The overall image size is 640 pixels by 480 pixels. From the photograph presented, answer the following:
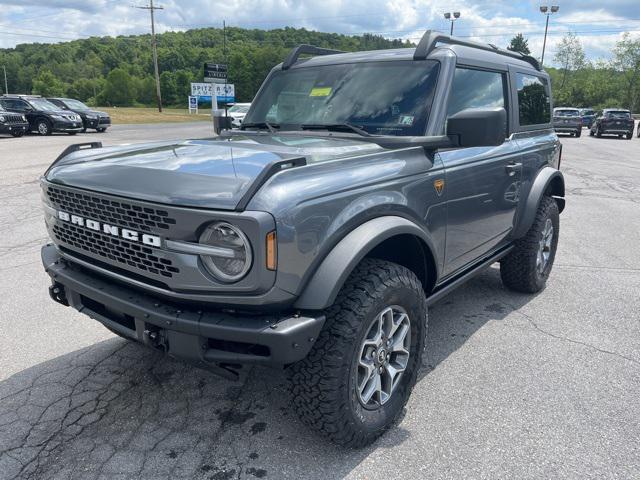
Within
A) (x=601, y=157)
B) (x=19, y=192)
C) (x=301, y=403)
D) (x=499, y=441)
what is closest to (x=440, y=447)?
(x=499, y=441)

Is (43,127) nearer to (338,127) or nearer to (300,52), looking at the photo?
(300,52)

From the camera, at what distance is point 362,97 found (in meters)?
3.49

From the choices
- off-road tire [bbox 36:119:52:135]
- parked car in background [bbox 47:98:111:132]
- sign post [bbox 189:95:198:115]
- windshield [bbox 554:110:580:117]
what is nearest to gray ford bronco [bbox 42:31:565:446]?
off-road tire [bbox 36:119:52:135]

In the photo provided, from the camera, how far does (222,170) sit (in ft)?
7.61

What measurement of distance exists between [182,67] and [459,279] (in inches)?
3515

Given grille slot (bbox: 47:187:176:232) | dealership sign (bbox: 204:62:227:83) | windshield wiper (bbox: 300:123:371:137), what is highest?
dealership sign (bbox: 204:62:227:83)

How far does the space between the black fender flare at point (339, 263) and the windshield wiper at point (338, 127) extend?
2.92 ft

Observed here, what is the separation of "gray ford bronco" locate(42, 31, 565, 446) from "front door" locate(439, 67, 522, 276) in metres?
0.02

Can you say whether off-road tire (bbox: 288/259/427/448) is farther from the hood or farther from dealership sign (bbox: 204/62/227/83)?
dealership sign (bbox: 204/62/227/83)

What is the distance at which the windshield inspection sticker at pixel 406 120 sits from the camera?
324cm

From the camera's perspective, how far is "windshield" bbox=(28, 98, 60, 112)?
22.2 meters

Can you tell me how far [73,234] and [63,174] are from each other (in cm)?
33

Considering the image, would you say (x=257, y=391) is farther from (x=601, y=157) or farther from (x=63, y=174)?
(x=601, y=157)

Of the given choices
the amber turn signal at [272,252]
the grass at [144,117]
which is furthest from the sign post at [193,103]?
the amber turn signal at [272,252]
